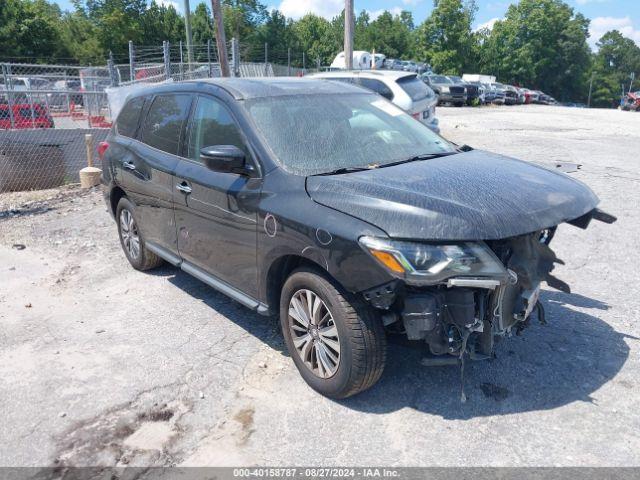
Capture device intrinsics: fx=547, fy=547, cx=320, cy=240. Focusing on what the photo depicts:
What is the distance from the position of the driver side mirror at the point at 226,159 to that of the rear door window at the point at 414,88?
7512 millimetres

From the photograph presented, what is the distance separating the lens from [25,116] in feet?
40.5

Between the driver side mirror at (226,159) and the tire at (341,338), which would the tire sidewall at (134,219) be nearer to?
the driver side mirror at (226,159)

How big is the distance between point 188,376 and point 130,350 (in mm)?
677

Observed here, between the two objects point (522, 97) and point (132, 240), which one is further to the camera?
point (522, 97)

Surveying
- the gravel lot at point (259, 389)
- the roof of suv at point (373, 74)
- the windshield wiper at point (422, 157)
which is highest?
the roof of suv at point (373, 74)

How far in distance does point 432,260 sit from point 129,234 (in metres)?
3.87

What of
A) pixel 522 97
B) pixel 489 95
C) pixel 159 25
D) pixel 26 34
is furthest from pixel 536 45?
pixel 26 34

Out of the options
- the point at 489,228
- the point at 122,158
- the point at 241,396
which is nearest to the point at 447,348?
the point at 489,228

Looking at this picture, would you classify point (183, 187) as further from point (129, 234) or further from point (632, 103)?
point (632, 103)

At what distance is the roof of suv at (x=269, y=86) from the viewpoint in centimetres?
413

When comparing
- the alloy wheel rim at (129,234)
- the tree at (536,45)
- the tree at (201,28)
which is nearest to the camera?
the alloy wheel rim at (129,234)

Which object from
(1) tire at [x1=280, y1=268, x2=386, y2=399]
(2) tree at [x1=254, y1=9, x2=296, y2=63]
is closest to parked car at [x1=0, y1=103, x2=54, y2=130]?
(1) tire at [x1=280, y1=268, x2=386, y2=399]

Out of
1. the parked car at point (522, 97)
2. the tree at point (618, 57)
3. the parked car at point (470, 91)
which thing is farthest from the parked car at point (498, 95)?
the tree at point (618, 57)

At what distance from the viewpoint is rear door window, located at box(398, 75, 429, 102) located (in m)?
10.6
